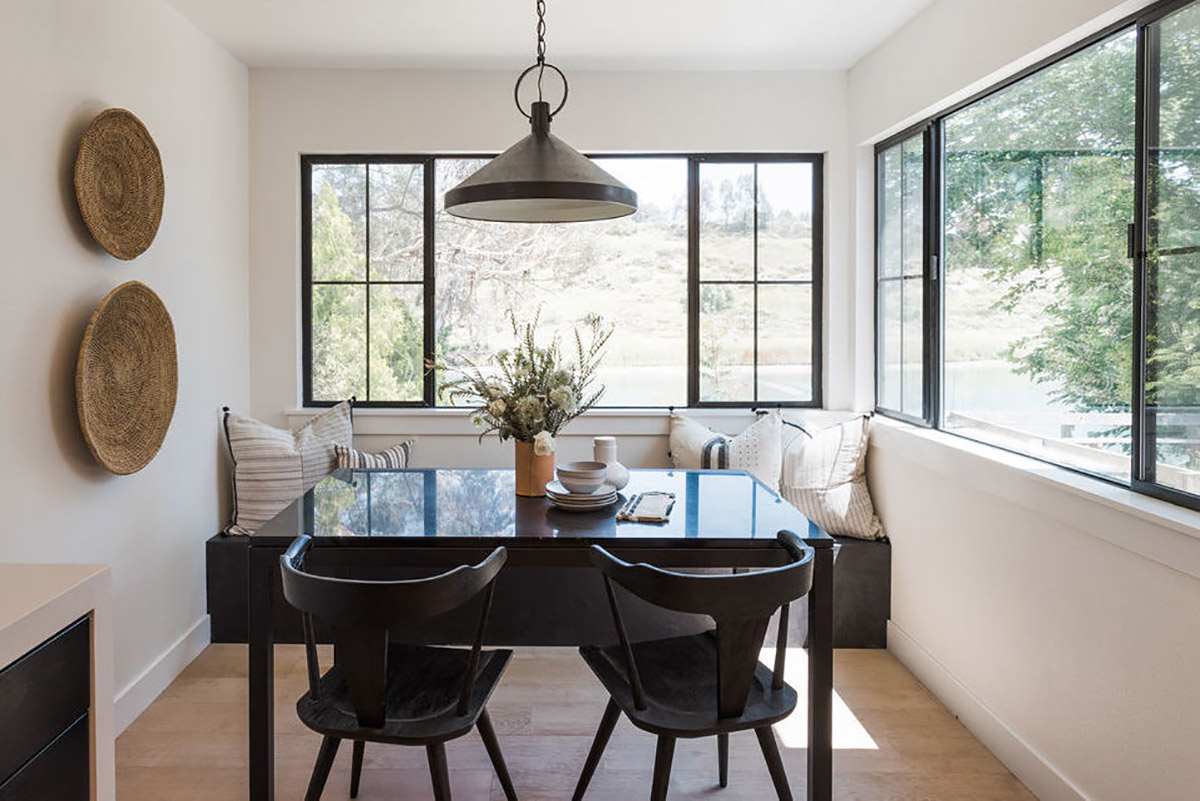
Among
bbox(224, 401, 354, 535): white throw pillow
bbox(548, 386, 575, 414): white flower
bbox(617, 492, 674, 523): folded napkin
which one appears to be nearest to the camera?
bbox(617, 492, 674, 523): folded napkin

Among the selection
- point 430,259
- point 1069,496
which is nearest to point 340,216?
point 430,259

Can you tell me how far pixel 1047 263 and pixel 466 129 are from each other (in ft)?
8.43

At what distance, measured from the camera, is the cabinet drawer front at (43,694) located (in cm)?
143

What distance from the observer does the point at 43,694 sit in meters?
1.53

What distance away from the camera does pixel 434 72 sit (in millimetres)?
4070

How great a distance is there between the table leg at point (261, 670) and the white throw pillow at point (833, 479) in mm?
2356

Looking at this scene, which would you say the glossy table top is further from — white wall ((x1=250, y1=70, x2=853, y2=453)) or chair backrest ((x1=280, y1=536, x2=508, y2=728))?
white wall ((x1=250, y1=70, x2=853, y2=453))

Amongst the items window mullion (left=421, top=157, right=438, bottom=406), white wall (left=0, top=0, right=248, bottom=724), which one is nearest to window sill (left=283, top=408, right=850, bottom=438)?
window mullion (left=421, top=157, right=438, bottom=406)

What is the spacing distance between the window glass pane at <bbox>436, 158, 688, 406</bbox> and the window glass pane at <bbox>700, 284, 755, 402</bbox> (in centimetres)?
10

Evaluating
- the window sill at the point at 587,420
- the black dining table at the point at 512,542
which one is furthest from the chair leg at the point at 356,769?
the window sill at the point at 587,420

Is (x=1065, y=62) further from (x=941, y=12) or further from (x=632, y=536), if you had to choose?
(x=632, y=536)

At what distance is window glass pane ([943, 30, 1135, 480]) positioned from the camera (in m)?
2.36

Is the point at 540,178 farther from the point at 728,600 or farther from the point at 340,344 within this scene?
the point at 340,344

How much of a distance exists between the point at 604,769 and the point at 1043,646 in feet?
4.45
